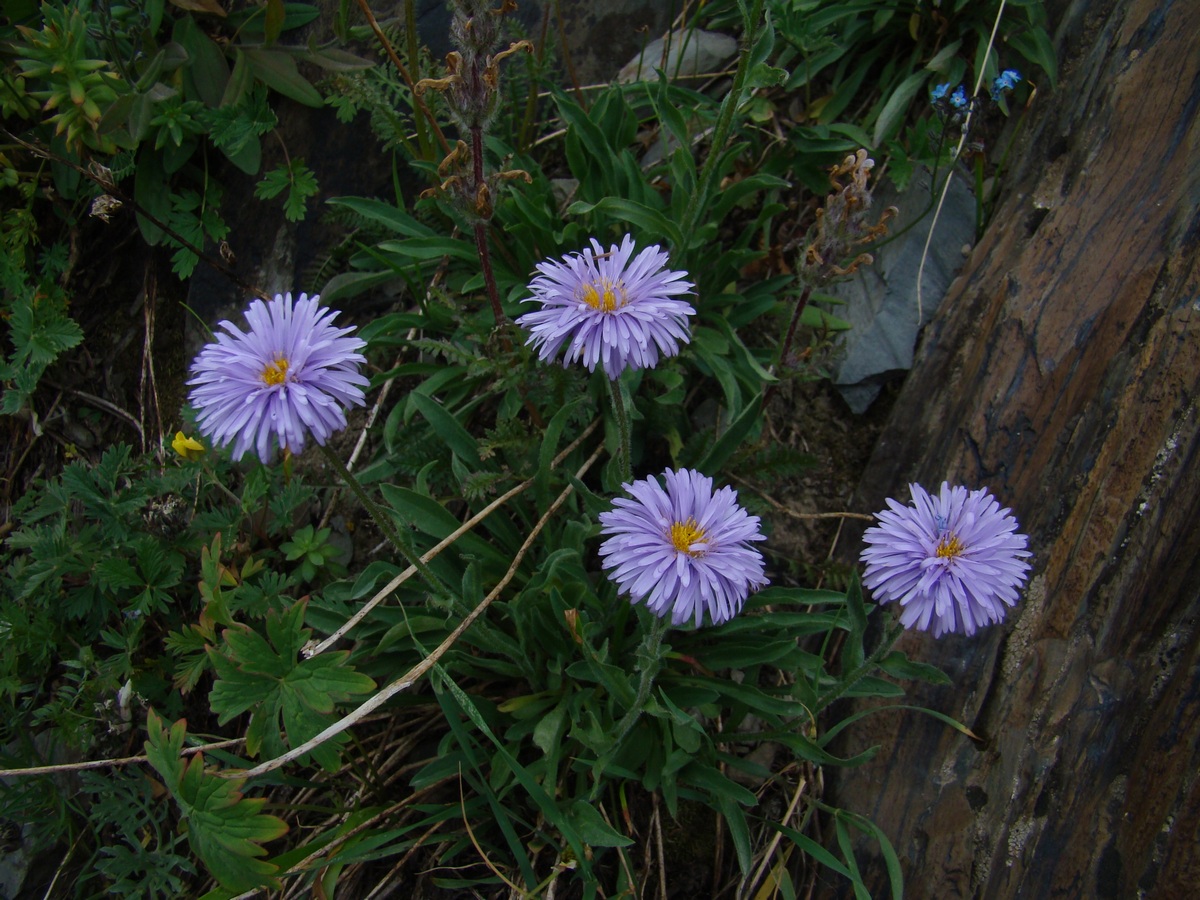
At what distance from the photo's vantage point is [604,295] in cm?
196

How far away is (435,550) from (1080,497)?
179 centimetres

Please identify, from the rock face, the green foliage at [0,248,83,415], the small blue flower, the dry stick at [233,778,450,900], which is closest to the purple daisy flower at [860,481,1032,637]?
the rock face

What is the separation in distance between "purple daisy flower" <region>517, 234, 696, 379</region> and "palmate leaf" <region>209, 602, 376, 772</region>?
0.88 meters

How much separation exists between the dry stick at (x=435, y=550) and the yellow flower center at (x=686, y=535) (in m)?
0.67

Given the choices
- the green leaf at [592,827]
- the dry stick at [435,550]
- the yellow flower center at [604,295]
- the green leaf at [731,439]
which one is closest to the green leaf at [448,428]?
the dry stick at [435,550]

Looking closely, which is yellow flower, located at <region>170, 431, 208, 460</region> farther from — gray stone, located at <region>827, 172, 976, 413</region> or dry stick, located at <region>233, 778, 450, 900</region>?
gray stone, located at <region>827, 172, 976, 413</region>

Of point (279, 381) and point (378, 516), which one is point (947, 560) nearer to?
point (378, 516)

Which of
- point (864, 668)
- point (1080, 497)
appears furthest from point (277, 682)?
point (1080, 497)

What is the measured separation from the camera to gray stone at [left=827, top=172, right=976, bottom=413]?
303cm

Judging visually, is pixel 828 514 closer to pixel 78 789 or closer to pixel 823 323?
pixel 823 323

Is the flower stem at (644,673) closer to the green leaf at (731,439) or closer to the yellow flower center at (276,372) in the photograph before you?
the green leaf at (731,439)

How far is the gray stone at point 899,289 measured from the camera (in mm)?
3025

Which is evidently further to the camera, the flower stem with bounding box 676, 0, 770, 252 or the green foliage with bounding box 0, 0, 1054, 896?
the flower stem with bounding box 676, 0, 770, 252

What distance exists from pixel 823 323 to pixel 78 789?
301cm
